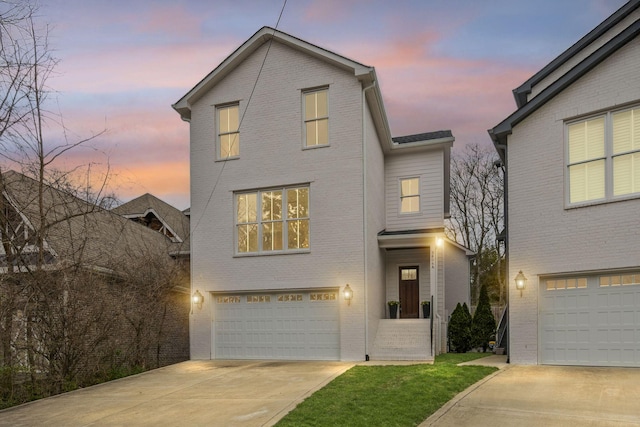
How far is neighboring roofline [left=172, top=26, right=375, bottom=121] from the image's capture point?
14.9m

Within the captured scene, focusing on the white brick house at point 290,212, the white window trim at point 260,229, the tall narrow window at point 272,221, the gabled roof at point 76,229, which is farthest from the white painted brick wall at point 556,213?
the gabled roof at point 76,229

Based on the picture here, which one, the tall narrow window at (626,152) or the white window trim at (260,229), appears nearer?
the tall narrow window at (626,152)

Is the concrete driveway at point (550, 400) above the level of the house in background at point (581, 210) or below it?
below

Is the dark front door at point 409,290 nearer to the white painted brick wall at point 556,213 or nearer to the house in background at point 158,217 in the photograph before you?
the white painted brick wall at point 556,213

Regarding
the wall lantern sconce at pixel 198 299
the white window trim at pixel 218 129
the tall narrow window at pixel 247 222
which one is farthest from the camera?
the white window trim at pixel 218 129

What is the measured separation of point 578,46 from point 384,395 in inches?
428

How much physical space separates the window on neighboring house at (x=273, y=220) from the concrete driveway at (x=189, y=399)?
355 cm

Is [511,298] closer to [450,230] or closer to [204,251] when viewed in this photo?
[204,251]

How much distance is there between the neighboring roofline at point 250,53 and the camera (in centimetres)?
1491

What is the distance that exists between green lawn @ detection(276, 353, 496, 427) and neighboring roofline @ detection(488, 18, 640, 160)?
5894 mm

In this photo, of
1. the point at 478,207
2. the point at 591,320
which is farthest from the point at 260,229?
the point at 478,207

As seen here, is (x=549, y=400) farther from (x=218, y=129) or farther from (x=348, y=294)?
(x=218, y=129)

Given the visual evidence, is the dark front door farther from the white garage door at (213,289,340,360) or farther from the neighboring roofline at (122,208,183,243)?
the neighboring roofline at (122,208,183,243)

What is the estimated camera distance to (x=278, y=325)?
50.8 feet
